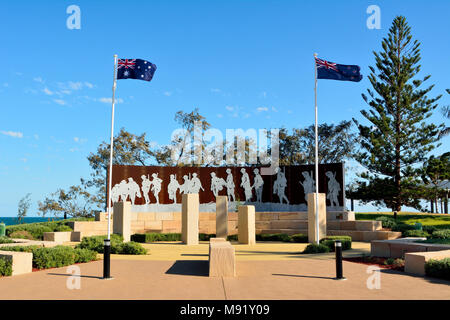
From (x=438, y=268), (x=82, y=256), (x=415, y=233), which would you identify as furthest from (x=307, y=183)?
(x=82, y=256)

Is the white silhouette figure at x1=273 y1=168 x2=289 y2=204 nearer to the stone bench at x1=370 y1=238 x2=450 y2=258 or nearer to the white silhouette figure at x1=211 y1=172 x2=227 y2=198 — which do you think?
the white silhouette figure at x1=211 y1=172 x2=227 y2=198

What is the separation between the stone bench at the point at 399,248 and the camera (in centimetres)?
1327

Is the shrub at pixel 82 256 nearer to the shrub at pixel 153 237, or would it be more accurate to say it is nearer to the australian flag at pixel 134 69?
the australian flag at pixel 134 69

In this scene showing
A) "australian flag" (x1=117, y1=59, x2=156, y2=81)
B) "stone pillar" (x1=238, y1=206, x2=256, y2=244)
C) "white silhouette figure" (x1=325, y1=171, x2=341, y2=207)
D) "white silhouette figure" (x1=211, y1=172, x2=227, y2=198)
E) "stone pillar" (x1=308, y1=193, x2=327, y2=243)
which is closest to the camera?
"australian flag" (x1=117, y1=59, x2=156, y2=81)

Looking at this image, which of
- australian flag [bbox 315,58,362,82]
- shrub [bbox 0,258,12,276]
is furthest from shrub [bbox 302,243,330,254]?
shrub [bbox 0,258,12,276]

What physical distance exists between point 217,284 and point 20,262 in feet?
18.9

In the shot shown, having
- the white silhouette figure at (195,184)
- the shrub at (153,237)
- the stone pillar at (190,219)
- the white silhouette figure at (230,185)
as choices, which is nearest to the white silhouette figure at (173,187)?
the white silhouette figure at (195,184)

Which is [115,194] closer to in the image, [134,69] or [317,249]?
[134,69]

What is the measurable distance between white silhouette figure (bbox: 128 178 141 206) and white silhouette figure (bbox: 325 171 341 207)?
45.2 ft

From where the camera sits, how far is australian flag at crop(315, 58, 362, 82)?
18.9 metres

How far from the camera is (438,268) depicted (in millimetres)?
10391

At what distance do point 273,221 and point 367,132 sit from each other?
15727 mm

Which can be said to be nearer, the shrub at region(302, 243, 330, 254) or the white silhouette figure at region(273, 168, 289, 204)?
the shrub at region(302, 243, 330, 254)

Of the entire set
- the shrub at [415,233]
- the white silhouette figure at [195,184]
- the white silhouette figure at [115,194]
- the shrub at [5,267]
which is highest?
the white silhouette figure at [195,184]
